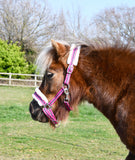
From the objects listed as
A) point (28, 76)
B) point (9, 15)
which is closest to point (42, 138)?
point (28, 76)

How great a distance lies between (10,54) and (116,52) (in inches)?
1039

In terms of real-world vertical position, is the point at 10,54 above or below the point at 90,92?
below

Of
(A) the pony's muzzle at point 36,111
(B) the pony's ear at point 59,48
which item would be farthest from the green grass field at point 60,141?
(B) the pony's ear at point 59,48

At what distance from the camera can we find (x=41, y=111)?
292 cm

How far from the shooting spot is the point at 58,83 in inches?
110

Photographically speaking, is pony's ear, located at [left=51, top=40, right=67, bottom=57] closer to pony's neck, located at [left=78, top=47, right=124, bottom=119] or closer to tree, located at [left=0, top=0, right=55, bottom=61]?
pony's neck, located at [left=78, top=47, right=124, bottom=119]

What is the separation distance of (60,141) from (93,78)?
A: 167 inches

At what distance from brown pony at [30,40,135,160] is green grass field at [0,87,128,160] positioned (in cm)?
181

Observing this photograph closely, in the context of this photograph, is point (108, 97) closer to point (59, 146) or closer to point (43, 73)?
point (43, 73)

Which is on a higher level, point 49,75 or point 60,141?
point 49,75

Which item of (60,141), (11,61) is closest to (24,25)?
(11,61)

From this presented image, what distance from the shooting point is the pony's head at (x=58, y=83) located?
2787mm

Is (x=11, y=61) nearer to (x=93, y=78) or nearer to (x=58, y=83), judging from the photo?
(x=58, y=83)

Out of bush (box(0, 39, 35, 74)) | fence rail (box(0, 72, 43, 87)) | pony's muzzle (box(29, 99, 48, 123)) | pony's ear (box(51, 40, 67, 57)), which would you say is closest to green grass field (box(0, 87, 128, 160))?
pony's muzzle (box(29, 99, 48, 123))
